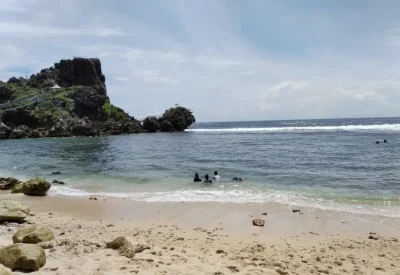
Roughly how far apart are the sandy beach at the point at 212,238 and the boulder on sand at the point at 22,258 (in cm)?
21

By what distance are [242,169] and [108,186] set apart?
10246 millimetres

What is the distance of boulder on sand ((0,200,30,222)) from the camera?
11.7 metres

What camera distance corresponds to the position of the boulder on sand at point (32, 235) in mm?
8727

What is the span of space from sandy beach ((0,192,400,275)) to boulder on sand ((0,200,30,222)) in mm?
594

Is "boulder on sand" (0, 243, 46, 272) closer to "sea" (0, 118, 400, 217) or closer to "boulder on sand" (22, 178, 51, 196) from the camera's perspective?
"sea" (0, 118, 400, 217)

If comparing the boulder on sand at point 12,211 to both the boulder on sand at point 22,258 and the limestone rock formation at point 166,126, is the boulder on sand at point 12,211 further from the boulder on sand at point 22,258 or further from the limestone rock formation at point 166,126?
the limestone rock formation at point 166,126

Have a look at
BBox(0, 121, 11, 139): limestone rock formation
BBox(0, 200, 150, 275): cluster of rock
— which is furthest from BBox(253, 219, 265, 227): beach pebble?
BBox(0, 121, 11, 139): limestone rock formation

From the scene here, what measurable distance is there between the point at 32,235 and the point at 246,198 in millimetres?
10051

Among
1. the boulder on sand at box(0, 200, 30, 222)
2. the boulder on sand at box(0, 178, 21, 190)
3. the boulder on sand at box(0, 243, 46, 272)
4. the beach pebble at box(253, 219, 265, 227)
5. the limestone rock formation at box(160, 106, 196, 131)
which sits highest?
the limestone rock formation at box(160, 106, 196, 131)

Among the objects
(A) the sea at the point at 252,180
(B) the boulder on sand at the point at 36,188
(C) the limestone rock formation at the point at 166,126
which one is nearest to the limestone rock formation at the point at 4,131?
(C) the limestone rock formation at the point at 166,126

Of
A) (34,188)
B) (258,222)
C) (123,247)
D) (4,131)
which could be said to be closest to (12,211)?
(123,247)

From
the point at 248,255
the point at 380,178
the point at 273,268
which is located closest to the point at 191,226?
the point at 248,255

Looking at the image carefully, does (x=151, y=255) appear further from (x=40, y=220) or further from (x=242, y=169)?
(x=242, y=169)

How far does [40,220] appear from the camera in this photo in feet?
41.5
